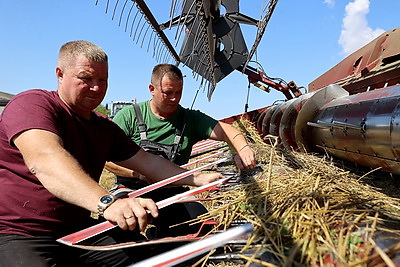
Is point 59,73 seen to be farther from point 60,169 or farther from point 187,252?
point 187,252

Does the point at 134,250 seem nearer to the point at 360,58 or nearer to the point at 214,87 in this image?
the point at 214,87

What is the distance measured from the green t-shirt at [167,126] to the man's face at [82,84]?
122 centimetres

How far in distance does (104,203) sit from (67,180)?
0.23 meters

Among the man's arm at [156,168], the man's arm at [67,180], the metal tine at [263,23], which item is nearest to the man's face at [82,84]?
the man's arm at [67,180]

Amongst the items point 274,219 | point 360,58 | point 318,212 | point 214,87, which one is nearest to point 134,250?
point 274,219

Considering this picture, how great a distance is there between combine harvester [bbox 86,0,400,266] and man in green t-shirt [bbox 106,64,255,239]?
54 centimetres

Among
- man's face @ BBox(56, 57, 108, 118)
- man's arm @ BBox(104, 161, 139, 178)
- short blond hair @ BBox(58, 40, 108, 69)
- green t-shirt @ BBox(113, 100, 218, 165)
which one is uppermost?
short blond hair @ BBox(58, 40, 108, 69)

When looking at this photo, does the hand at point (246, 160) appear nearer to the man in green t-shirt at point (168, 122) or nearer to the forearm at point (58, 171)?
the man in green t-shirt at point (168, 122)

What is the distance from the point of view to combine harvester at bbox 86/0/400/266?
2.60m

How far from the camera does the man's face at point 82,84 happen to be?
7.05ft

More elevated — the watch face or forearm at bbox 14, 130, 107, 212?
forearm at bbox 14, 130, 107, 212

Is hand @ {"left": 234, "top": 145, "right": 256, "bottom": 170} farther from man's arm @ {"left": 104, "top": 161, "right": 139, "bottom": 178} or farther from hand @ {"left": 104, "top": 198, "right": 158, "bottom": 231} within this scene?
hand @ {"left": 104, "top": 198, "right": 158, "bottom": 231}

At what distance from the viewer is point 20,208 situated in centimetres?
185

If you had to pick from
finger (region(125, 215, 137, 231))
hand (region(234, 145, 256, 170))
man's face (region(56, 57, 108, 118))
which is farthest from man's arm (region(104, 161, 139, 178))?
finger (region(125, 215, 137, 231))
